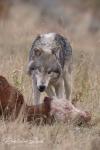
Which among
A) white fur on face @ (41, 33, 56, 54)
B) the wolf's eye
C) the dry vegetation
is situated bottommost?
the dry vegetation

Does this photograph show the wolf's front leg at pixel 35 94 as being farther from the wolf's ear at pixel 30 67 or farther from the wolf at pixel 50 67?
the wolf's ear at pixel 30 67

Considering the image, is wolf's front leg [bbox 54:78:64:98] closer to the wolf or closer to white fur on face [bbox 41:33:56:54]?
the wolf

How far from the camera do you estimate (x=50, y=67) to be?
11125 millimetres

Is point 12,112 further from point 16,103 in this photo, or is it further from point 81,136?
point 81,136

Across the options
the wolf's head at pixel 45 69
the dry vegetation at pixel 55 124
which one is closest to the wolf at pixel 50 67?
the wolf's head at pixel 45 69

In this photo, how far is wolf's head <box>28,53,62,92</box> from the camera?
11.0m

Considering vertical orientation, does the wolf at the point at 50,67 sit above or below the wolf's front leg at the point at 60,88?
above

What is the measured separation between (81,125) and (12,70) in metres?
2.90

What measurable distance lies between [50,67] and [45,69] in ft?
0.35

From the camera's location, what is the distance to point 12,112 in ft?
31.2

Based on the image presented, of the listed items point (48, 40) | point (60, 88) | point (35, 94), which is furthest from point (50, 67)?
point (48, 40)

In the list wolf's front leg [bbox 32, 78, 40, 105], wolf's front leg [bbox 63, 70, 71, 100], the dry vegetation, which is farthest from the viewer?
wolf's front leg [bbox 63, 70, 71, 100]

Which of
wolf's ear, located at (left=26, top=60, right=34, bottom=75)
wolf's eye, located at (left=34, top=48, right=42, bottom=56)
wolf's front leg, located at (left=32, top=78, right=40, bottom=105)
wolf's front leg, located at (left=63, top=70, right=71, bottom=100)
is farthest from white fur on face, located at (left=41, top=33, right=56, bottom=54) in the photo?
wolf's front leg, located at (left=32, top=78, right=40, bottom=105)

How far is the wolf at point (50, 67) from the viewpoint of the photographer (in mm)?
11031
